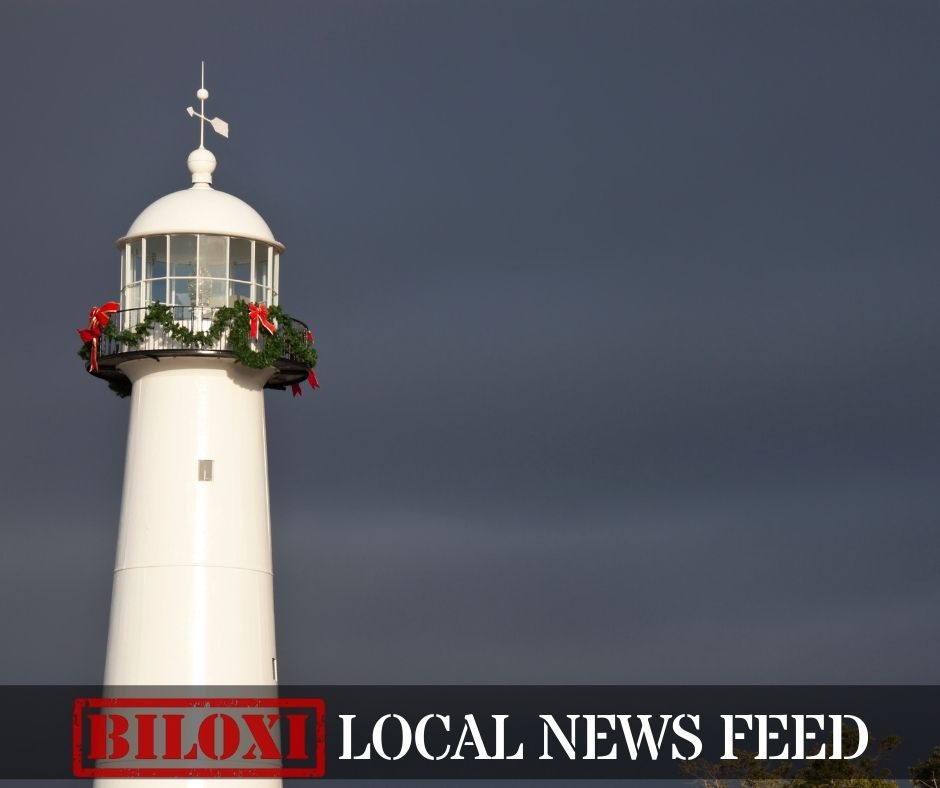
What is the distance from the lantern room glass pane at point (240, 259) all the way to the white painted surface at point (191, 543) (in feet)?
7.81

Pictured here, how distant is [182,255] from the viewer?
5284 cm

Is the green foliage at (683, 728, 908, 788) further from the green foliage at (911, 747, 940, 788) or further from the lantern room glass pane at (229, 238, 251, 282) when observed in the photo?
the lantern room glass pane at (229, 238, 251, 282)

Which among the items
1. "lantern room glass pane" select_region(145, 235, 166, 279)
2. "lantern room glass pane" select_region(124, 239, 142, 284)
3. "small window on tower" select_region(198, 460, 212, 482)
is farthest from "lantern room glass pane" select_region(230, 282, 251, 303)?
"small window on tower" select_region(198, 460, 212, 482)

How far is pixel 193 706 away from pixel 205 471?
5393 mm

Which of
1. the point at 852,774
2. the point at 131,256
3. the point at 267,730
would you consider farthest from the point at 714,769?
the point at 131,256

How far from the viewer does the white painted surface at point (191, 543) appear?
51.0 m

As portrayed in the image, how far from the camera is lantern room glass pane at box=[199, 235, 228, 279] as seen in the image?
52594 millimetres

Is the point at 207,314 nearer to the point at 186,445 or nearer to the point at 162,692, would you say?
the point at 186,445

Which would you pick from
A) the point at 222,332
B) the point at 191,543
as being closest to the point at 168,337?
the point at 222,332

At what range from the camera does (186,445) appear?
169 ft

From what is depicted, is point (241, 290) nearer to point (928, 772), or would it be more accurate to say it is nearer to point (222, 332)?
point (222, 332)

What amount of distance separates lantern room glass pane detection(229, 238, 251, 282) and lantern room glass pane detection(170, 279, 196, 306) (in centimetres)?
99

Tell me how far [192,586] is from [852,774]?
81.4 ft

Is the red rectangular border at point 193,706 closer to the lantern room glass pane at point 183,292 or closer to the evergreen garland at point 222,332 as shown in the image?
the evergreen garland at point 222,332
